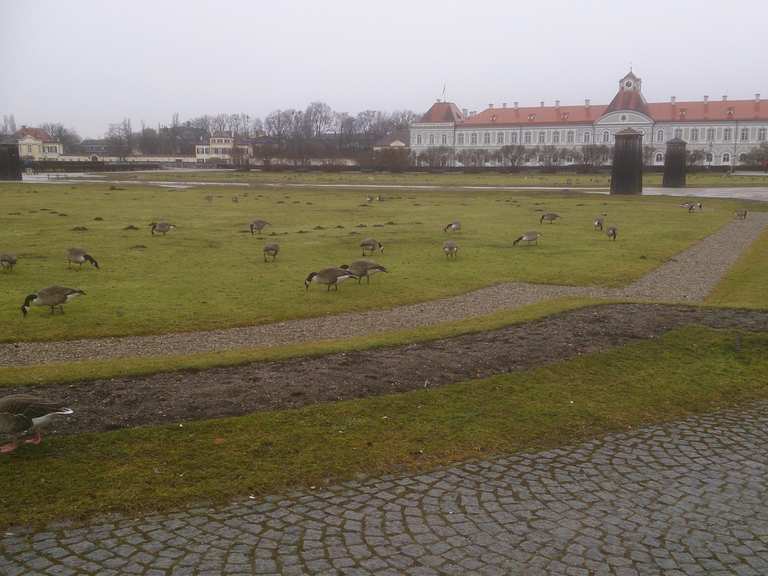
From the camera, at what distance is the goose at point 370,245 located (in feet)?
72.9

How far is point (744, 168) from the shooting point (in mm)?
107062

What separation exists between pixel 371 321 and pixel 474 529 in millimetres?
8260

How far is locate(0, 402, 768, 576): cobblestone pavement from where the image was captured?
19.1ft

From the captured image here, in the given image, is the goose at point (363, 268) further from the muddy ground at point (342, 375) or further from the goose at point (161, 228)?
the goose at point (161, 228)

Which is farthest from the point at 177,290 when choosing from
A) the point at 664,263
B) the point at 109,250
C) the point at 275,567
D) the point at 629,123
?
the point at 629,123

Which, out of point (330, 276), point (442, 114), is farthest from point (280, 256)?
point (442, 114)

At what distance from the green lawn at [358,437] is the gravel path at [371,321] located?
3.93m

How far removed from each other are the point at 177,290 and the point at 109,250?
26.8ft

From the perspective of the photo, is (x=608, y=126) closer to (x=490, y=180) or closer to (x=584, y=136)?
(x=584, y=136)

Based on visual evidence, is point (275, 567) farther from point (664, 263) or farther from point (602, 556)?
point (664, 263)

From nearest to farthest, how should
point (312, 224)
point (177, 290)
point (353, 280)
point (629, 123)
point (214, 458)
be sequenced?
point (214, 458) → point (177, 290) → point (353, 280) → point (312, 224) → point (629, 123)

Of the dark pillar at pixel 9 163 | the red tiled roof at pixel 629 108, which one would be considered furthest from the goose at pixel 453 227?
the red tiled roof at pixel 629 108

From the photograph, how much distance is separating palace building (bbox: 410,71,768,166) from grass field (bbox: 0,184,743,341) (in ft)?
313

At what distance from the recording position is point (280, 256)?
22.9 metres
